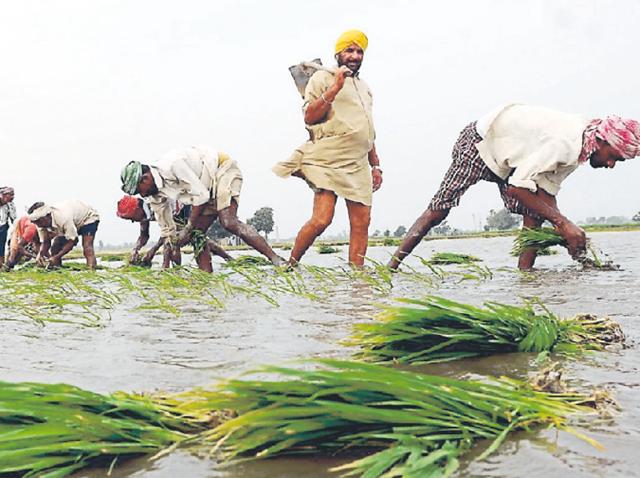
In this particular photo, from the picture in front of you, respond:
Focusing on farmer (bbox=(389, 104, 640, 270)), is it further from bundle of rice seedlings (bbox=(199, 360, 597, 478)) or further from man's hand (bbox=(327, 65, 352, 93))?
bundle of rice seedlings (bbox=(199, 360, 597, 478))

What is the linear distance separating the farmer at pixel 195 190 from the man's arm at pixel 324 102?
4.76ft

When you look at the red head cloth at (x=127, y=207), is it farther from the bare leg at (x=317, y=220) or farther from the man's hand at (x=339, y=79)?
the man's hand at (x=339, y=79)

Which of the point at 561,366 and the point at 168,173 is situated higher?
the point at 168,173

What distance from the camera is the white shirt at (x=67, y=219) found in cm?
995

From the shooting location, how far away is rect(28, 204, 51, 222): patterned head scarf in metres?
9.54

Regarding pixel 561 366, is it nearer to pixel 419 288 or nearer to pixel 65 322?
pixel 65 322

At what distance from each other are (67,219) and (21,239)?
5.70 ft

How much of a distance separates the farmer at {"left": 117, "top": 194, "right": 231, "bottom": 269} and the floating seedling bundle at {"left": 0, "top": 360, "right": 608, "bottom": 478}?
6352mm

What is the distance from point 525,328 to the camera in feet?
6.53

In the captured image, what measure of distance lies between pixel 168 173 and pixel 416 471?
19.1ft

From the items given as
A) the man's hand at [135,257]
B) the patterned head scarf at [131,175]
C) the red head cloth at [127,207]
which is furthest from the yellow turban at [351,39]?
the red head cloth at [127,207]

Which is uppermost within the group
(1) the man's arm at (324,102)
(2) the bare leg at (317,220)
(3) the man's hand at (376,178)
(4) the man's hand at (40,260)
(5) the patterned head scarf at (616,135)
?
(1) the man's arm at (324,102)

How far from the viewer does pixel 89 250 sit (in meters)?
10.1

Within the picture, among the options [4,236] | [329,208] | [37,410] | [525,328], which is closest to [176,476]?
[37,410]
